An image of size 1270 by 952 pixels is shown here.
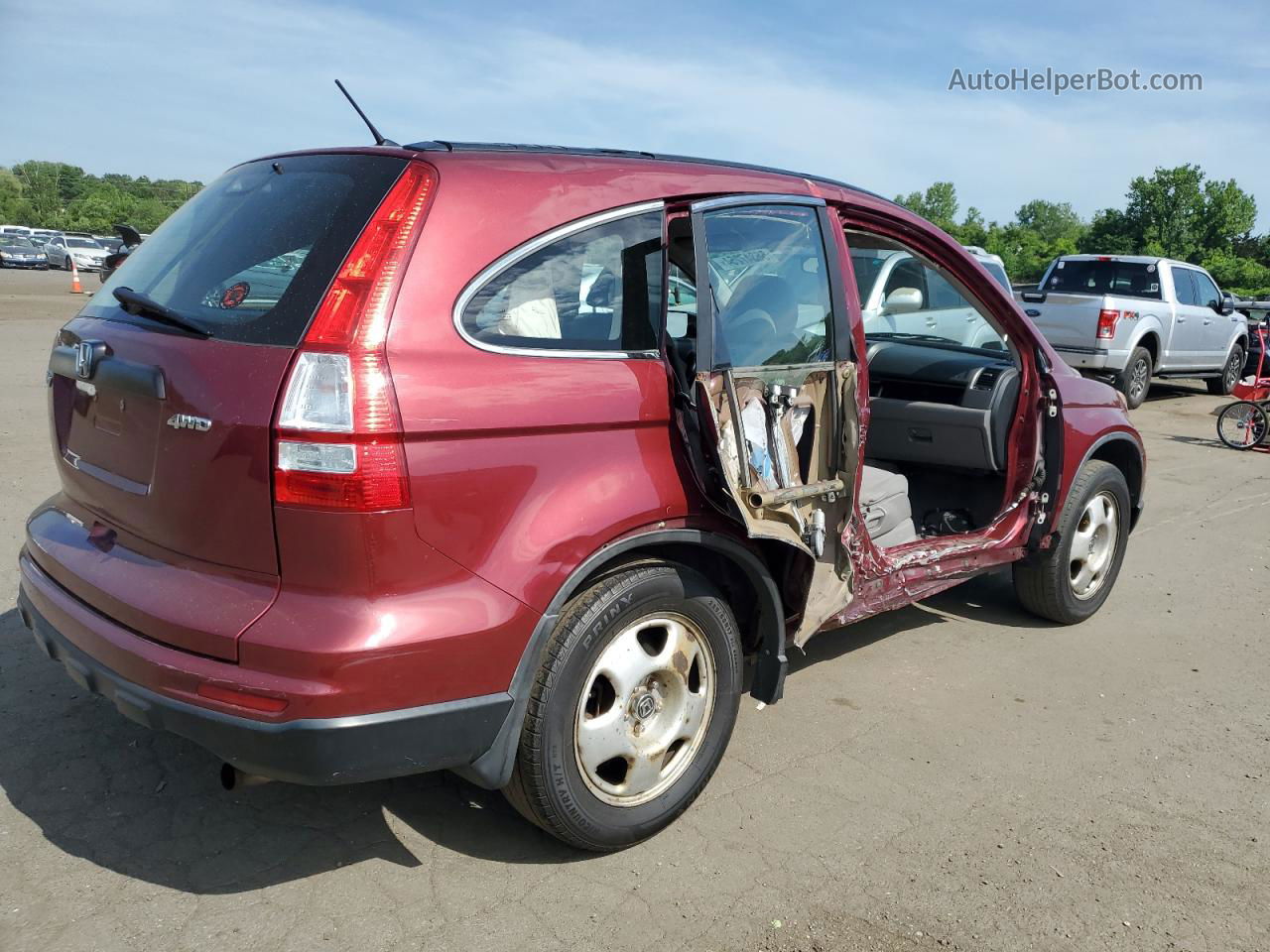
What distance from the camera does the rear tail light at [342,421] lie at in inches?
91.8

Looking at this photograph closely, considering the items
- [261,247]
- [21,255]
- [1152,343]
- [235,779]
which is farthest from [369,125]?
[21,255]

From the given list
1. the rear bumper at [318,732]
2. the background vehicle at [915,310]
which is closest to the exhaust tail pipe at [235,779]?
the rear bumper at [318,732]

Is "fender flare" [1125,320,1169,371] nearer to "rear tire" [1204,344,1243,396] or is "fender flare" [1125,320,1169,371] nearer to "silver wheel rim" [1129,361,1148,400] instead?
"silver wheel rim" [1129,361,1148,400]

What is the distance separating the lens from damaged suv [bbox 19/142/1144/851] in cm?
237

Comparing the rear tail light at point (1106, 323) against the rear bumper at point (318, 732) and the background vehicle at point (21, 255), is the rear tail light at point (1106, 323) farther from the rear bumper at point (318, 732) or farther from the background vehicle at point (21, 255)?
the background vehicle at point (21, 255)

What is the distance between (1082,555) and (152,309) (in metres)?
4.19

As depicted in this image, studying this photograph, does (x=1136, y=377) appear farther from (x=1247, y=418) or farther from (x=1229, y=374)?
(x=1229, y=374)

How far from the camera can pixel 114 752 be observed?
3371 mm

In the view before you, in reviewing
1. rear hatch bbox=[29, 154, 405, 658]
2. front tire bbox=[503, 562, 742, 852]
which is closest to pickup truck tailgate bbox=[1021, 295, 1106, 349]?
front tire bbox=[503, 562, 742, 852]

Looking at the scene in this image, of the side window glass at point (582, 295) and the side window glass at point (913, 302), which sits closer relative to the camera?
the side window glass at point (582, 295)

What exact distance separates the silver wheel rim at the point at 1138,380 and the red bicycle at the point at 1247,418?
2.62 m

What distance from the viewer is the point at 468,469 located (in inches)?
97.6

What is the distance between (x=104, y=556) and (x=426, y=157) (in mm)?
1350

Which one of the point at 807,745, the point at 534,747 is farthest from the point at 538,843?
the point at 807,745
